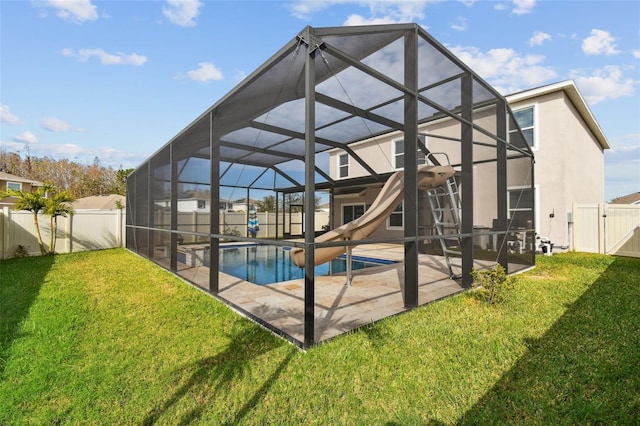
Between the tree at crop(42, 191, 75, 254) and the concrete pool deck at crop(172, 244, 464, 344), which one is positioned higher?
the tree at crop(42, 191, 75, 254)

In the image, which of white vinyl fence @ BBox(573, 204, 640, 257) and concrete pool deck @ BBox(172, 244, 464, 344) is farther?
white vinyl fence @ BBox(573, 204, 640, 257)

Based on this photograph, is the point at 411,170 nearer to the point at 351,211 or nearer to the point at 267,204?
the point at 351,211

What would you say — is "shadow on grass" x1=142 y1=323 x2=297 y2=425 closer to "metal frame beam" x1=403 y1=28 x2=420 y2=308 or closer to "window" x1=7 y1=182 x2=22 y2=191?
"metal frame beam" x1=403 y1=28 x2=420 y2=308

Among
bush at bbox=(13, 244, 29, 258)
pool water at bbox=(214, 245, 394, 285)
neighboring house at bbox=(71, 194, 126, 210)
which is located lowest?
pool water at bbox=(214, 245, 394, 285)

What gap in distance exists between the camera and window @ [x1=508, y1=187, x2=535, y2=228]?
7068 mm

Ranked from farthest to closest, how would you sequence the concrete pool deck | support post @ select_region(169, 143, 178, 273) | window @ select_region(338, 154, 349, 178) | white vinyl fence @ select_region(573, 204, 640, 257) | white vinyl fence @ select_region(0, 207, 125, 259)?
1. window @ select_region(338, 154, 349, 178)
2. white vinyl fence @ select_region(0, 207, 125, 259)
3. white vinyl fence @ select_region(573, 204, 640, 257)
4. support post @ select_region(169, 143, 178, 273)
5. the concrete pool deck

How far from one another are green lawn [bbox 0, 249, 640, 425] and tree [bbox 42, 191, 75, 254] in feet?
21.5

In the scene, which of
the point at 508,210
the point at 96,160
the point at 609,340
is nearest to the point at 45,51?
the point at 508,210

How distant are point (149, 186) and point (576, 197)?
46.9ft

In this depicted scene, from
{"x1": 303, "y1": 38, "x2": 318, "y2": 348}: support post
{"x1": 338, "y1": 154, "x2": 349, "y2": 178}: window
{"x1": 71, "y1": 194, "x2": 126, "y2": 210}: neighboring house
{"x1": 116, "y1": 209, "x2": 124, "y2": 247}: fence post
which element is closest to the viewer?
{"x1": 303, "y1": 38, "x2": 318, "y2": 348}: support post

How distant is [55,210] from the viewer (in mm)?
9906

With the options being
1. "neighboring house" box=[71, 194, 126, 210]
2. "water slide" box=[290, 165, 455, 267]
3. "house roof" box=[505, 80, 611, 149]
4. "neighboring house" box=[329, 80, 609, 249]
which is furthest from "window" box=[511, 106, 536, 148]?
"neighboring house" box=[71, 194, 126, 210]

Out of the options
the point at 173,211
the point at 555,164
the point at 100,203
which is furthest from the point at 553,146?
the point at 100,203

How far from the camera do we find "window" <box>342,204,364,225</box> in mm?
14312
